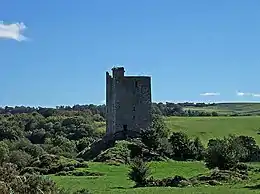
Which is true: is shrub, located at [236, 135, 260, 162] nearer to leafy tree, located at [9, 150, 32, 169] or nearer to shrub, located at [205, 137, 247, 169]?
shrub, located at [205, 137, 247, 169]

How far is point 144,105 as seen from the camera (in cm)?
8625

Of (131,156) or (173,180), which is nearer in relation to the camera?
(173,180)

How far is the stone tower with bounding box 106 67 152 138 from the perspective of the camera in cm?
8562

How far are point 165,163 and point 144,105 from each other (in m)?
15.7

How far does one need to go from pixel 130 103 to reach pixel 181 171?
25146 millimetres

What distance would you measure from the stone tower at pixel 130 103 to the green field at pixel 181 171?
513 inches

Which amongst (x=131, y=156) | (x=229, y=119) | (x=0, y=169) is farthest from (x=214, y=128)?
(x=0, y=169)

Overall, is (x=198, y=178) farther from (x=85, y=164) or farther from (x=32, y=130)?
(x=32, y=130)

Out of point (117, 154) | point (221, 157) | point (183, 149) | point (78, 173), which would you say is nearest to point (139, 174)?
point (221, 157)

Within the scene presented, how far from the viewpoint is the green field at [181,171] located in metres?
44.0

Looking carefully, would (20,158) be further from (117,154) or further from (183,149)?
(183,149)

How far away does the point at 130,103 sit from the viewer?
8594 cm

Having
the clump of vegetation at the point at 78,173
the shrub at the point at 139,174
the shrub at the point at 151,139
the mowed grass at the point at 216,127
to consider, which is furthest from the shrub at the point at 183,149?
the shrub at the point at 139,174

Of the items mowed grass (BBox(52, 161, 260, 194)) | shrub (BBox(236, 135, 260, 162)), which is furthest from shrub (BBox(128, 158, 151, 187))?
shrub (BBox(236, 135, 260, 162))
